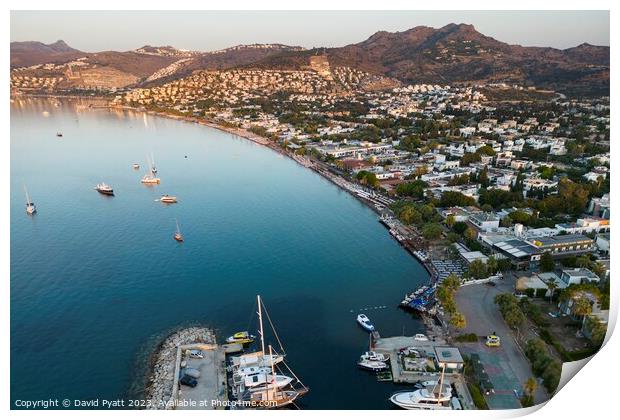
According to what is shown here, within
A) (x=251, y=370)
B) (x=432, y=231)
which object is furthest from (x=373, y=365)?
(x=432, y=231)

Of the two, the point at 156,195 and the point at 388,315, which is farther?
the point at 156,195

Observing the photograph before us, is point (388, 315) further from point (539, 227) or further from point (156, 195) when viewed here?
point (156, 195)

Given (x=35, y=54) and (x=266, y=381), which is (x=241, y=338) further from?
(x=35, y=54)

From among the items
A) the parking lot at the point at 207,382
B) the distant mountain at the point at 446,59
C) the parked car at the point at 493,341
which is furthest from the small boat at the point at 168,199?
the distant mountain at the point at 446,59

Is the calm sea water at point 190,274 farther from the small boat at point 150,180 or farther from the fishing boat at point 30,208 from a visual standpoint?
the small boat at point 150,180
